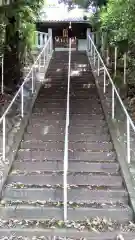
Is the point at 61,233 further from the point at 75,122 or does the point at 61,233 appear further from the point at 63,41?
the point at 63,41

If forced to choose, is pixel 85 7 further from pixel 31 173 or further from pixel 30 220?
pixel 30 220

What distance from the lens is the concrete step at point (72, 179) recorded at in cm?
693

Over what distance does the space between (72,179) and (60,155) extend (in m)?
0.99

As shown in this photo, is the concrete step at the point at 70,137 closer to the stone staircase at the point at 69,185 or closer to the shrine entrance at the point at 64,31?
the stone staircase at the point at 69,185

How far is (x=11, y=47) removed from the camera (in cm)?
1406

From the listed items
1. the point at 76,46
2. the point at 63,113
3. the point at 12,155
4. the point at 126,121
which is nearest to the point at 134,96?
the point at 63,113

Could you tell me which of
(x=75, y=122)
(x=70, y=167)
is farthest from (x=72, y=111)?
(x=70, y=167)

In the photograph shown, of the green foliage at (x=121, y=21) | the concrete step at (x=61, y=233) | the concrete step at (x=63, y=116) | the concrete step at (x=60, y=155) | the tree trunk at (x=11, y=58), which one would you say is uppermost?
the green foliage at (x=121, y=21)

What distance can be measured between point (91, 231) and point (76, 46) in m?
20.3

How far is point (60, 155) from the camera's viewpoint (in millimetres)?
7941

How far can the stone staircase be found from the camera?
18.9 ft

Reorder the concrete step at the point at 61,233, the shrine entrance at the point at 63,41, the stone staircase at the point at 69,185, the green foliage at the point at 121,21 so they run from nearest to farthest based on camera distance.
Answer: the concrete step at the point at 61,233 → the stone staircase at the point at 69,185 → the green foliage at the point at 121,21 → the shrine entrance at the point at 63,41

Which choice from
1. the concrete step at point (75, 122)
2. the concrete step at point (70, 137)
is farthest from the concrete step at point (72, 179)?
the concrete step at point (75, 122)

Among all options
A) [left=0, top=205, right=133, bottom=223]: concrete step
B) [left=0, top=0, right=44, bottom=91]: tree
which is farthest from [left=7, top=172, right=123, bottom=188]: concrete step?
[left=0, top=0, right=44, bottom=91]: tree
